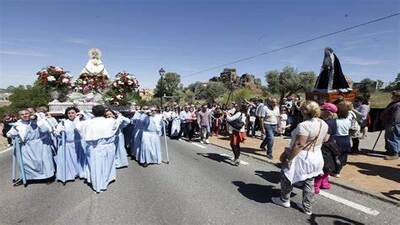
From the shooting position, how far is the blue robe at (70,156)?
22.8 ft

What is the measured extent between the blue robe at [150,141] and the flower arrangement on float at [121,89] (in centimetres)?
112

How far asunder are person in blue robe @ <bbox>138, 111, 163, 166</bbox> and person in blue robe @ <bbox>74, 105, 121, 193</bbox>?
2.07 meters

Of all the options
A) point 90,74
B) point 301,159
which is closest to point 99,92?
point 90,74

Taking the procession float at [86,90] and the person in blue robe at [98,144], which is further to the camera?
the procession float at [86,90]

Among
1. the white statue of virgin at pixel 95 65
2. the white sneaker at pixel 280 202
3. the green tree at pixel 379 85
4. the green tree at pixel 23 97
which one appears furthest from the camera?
the green tree at pixel 379 85

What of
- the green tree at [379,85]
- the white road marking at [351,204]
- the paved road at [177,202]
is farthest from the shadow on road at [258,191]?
the green tree at [379,85]

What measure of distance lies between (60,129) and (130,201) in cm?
242

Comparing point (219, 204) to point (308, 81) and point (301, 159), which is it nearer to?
point (301, 159)

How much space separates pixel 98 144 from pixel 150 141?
2394 millimetres

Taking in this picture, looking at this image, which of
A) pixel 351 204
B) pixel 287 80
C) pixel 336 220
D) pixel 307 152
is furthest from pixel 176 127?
pixel 287 80

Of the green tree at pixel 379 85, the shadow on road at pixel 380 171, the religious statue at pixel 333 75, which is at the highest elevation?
the green tree at pixel 379 85

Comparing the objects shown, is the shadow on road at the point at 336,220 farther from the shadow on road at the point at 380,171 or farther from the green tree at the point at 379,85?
the green tree at the point at 379,85

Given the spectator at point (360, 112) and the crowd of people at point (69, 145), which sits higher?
the spectator at point (360, 112)

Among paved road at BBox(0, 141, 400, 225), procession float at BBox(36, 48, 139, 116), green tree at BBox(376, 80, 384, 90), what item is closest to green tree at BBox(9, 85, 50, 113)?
procession float at BBox(36, 48, 139, 116)
